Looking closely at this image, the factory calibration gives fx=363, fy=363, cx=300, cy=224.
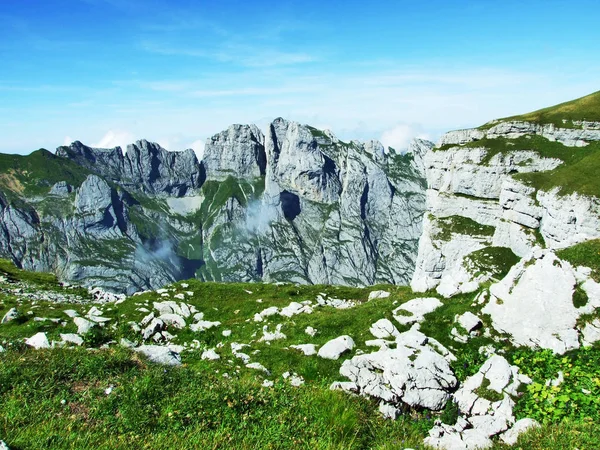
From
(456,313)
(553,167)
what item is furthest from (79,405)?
(553,167)

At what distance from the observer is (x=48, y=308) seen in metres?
33.3

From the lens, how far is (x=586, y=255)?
2386 centimetres

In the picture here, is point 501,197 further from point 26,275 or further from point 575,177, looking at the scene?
point 26,275

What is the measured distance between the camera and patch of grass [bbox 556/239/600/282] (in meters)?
22.6

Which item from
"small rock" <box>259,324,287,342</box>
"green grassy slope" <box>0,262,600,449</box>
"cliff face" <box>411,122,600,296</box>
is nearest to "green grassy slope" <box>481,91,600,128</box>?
"cliff face" <box>411,122,600,296</box>

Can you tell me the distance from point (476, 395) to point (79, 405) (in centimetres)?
1466

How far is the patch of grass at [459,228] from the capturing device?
124 meters

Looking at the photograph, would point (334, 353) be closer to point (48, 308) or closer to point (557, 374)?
point (557, 374)

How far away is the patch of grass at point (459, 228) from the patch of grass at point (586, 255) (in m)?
107

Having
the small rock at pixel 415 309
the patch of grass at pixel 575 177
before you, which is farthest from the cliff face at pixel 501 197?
the small rock at pixel 415 309

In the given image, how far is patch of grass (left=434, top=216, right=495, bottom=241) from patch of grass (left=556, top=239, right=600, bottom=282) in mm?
106630

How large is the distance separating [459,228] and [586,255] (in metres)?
113

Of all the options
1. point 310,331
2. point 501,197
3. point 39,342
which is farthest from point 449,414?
point 501,197

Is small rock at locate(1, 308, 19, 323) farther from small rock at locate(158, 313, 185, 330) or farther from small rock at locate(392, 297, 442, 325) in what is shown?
small rock at locate(392, 297, 442, 325)
